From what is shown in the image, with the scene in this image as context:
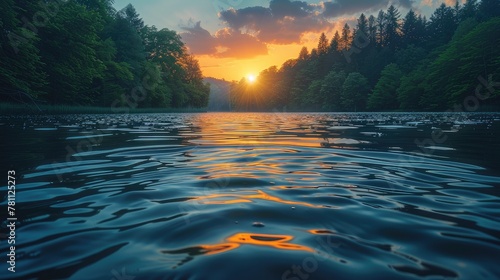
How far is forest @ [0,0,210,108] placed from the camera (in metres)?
21.0

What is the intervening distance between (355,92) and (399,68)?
11115 mm

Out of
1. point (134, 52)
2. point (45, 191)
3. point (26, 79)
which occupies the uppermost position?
point (134, 52)

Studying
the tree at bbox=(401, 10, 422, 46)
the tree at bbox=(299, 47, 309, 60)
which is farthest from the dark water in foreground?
the tree at bbox=(299, 47, 309, 60)

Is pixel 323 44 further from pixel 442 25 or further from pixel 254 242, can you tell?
pixel 254 242

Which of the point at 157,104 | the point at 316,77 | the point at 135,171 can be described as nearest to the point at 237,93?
the point at 316,77

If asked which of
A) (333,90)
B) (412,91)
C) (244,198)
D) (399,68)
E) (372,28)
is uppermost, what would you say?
(372,28)

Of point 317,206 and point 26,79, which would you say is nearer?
point 317,206

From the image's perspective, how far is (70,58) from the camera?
2795 cm

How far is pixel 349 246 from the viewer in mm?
1686

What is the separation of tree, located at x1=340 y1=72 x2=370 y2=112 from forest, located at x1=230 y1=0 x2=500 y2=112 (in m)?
0.24

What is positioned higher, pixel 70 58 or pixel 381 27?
pixel 381 27

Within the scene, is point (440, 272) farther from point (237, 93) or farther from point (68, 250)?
point (237, 93)

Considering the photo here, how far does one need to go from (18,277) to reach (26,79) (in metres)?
27.2

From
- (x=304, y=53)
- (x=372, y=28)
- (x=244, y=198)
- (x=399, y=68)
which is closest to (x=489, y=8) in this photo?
(x=399, y=68)
